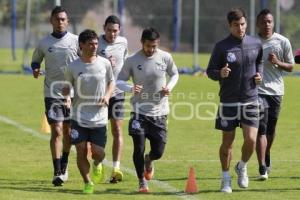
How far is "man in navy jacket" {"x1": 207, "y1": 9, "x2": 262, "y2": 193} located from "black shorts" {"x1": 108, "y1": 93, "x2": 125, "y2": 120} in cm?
199

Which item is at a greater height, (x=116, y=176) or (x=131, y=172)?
(x=116, y=176)

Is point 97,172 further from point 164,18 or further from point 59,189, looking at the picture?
point 164,18

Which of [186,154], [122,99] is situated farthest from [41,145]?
[122,99]

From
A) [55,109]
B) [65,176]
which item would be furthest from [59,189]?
[55,109]

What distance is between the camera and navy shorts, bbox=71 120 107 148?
39.1 feet

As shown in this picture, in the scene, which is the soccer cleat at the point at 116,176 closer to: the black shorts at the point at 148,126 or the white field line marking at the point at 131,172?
the white field line marking at the point at 131,172

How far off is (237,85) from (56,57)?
253 cm

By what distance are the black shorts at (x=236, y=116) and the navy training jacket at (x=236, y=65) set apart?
0.29 ft

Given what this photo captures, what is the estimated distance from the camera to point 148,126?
12305mm

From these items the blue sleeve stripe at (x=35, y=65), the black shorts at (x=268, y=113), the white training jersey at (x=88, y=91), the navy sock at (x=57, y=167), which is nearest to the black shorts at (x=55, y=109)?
the blue sleeve stripe at (x=35, y=65)

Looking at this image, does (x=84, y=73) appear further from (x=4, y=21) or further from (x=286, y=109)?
(x=4, y=21)

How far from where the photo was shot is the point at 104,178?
13.5 metres

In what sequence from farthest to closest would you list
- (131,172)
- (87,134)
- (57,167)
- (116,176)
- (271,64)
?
(131,172) < (271,64) < (116,176) < (57,167) < (87,134)

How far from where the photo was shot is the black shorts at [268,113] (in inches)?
533
